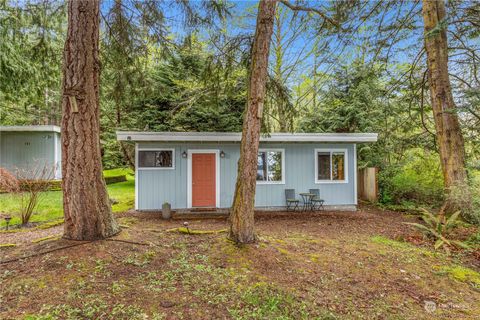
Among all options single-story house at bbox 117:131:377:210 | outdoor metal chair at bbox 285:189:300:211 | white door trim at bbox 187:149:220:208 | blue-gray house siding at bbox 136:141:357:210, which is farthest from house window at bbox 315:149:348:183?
white door trim at bbox 187:149:220:208

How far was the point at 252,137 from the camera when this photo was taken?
4.04m

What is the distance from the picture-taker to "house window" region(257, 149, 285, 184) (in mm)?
8297

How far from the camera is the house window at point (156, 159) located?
7643 millimetres

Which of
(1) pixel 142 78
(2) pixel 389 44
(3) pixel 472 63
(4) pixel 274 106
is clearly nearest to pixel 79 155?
(1) pixel 142 78

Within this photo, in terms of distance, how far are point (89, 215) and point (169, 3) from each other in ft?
13.0

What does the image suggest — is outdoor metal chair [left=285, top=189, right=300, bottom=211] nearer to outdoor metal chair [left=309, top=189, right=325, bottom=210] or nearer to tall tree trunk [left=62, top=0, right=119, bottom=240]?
outdoor metal chair [left=309, top=189, right=325, bottom=210]

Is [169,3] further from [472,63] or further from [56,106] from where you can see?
[56,106]

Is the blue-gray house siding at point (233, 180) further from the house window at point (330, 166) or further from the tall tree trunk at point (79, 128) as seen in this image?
the tall tree trunk at point (79, 128)

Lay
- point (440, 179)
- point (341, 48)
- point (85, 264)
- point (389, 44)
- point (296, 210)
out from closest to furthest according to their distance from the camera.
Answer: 1. point (85, 264)
2. point (341, 48)
3. point (389, 44)
4. point (296, 210)
5. point (440, 179)

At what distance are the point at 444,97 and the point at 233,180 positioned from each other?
19.8 feet

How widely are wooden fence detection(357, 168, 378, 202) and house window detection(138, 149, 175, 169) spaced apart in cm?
747

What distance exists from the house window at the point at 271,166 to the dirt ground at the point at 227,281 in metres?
3.71

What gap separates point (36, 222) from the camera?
6336 mm

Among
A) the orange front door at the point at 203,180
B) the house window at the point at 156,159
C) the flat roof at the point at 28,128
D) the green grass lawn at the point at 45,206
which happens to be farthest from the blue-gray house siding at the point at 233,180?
the flat roof at the point at 28,128
